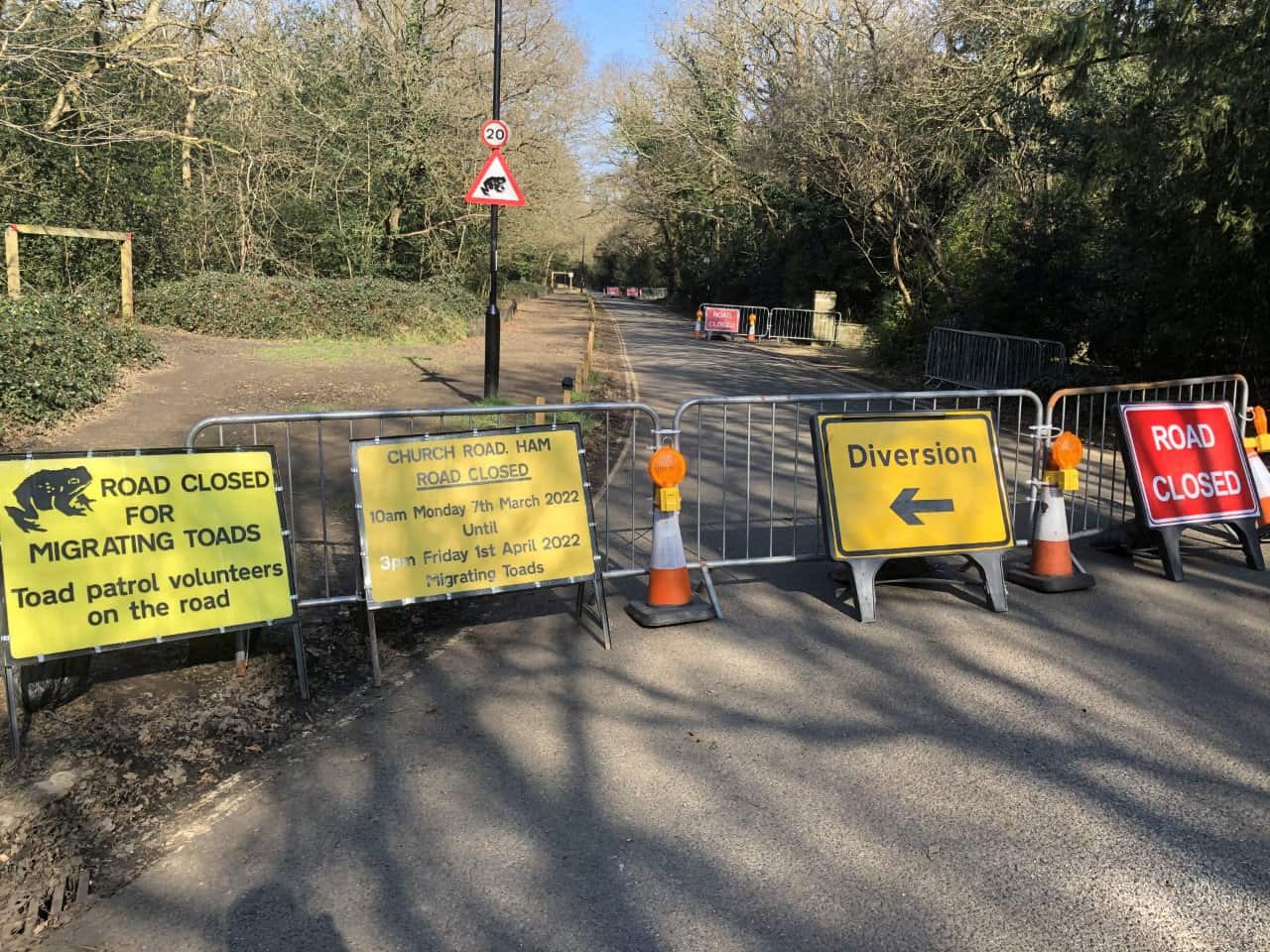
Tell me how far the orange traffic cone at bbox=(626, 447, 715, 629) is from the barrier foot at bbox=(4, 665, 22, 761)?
123 inches

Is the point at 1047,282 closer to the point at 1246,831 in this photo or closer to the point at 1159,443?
the point at 1159,443

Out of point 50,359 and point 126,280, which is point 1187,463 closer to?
point 50,359

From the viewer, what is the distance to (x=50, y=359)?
1159 cm

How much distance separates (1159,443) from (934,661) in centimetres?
286

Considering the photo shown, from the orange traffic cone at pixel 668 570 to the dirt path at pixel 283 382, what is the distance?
6.31 meters

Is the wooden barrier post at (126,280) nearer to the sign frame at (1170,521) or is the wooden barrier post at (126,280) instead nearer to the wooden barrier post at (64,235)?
the wooden barrier post at (64,235)

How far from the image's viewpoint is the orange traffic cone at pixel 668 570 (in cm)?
583

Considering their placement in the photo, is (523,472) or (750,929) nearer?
(750,929)

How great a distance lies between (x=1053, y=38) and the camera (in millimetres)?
10266

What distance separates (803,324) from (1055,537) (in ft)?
88.5

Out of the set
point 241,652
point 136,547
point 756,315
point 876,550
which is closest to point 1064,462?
point 876,550

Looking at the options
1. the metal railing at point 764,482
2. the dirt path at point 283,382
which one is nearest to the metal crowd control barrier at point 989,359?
the metal railing at point 764,482

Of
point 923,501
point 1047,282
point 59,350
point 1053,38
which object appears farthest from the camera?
point 1047,282

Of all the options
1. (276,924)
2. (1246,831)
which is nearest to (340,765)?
(276,924)
